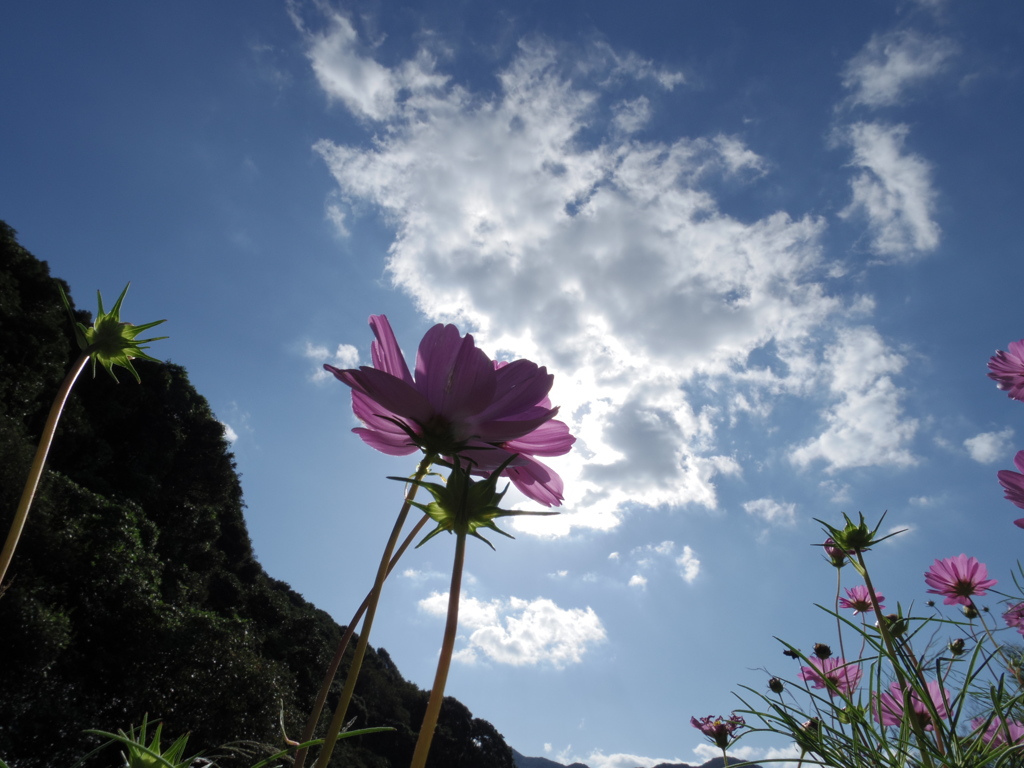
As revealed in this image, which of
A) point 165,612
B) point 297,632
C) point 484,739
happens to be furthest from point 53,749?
point 484,739

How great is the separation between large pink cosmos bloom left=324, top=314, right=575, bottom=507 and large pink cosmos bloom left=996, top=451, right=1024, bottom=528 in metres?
0.70

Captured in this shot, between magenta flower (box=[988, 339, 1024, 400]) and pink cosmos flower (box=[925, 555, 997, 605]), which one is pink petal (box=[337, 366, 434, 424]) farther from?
pink cosmos flower (box=[925, 555, 997, 605])

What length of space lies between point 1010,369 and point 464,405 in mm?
1085

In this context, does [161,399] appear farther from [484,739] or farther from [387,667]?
[484,739]

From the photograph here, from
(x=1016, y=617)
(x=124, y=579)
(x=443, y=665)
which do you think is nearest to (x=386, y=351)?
(x=443, y=665)

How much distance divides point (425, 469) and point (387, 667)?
50.3 feet

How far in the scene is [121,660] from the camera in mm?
6094

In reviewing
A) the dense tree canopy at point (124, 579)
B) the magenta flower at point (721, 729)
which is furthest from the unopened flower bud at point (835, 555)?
the dense tree canopy at point (124, 579)

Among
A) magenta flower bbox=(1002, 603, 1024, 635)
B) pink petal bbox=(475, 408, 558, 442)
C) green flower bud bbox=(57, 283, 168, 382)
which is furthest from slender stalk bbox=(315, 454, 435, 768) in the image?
magenta flower bbox=(1002, 603, 1024, 635)

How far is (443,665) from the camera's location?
0.92 feet

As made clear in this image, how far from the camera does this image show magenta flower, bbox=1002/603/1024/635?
1.10 metres

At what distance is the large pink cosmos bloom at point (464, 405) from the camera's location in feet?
1.54

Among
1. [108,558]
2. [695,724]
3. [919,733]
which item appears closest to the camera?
[919,733]

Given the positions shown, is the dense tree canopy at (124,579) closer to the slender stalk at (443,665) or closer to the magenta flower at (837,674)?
the magenta flower at (837,674)
